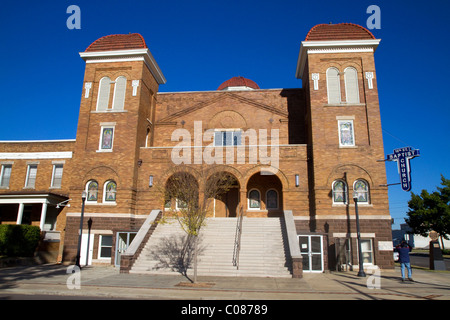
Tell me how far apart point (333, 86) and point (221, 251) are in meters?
12.7

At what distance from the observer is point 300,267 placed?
47.5 ft

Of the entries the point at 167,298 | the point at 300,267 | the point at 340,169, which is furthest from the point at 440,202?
the point at 167,298

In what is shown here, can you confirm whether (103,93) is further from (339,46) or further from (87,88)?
(339,46)

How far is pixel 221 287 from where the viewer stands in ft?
39.9

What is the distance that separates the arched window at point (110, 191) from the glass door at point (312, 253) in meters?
12.0

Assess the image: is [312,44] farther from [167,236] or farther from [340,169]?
[167,236]

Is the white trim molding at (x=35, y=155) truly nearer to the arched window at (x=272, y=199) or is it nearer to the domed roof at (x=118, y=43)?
the domed roof at (x=118, y=43)

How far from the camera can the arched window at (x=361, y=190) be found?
19.3 meters

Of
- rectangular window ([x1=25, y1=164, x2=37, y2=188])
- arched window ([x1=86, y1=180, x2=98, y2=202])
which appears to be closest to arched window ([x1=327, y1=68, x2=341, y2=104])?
arched window ([x1=86, y1=180, x2=98, y2=202])

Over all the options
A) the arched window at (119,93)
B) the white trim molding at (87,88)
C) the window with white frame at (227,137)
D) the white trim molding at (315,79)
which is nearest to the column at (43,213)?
the white trim molding at (87,88)

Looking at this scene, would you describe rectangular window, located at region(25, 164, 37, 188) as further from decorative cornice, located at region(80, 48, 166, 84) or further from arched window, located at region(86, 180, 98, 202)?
decorative cornice, located at region(80, 48, 166, 84)

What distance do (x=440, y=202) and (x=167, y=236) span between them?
1428 inches

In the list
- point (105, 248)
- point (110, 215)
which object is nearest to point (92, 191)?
point (110, 215)
